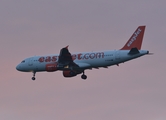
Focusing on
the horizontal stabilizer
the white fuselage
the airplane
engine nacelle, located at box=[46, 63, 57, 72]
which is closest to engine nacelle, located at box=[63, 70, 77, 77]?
the airplane

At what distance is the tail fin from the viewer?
93625 mm

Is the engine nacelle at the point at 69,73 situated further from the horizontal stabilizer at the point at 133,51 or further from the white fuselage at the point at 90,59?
the horizontal stabilizer at the point at 133,51

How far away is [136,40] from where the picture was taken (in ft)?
308

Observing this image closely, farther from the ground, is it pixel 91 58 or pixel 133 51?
pixel 91 58

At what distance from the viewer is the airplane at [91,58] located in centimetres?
9162

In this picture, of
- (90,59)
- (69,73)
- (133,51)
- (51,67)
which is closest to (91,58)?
(90,59)

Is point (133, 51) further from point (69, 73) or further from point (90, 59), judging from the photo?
point (69, 73)

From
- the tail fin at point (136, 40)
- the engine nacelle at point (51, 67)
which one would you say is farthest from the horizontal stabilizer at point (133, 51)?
the engine nacelle at point (51, 67)

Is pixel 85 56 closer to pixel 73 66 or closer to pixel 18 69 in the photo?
pixel 73 66

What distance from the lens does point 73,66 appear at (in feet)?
311

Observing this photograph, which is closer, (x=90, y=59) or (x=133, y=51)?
(x=133, y=51)

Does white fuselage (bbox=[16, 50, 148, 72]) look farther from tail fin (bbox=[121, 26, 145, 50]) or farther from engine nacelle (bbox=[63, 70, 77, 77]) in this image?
engine nacelle (bbox=[63, 70, 77, 77])

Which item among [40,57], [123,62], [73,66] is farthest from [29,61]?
[123,62]

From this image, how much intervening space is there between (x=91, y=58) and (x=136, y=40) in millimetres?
6526
